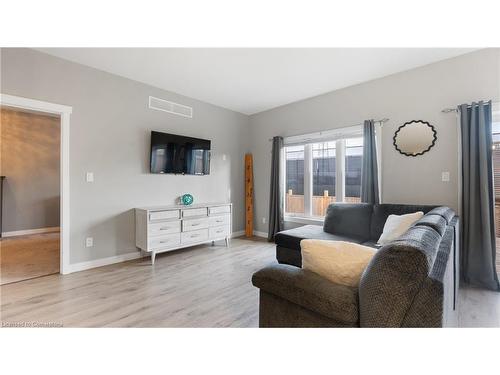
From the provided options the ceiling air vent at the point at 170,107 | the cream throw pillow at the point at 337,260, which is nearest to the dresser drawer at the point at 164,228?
the ceiling air vent at the point at 170,107

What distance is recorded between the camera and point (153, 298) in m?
2.31

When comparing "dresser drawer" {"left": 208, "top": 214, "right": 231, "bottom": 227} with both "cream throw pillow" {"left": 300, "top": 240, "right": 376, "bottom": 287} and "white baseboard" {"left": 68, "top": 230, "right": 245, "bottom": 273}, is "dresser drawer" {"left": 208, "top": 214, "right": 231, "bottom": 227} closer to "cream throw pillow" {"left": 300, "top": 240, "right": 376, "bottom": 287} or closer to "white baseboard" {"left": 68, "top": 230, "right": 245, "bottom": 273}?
"white baseboard" {"left": 68, "top": 230, "right": 245, "bottom": 273}

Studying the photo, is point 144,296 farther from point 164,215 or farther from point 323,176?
point 323,176

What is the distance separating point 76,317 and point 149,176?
2.16m

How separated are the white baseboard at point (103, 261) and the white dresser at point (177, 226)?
0.19 m

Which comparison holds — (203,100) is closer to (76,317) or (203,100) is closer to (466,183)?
(76,317)

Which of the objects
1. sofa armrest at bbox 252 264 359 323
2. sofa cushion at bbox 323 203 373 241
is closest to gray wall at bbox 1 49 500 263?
sofa cushion at bbox 323 203 373 241

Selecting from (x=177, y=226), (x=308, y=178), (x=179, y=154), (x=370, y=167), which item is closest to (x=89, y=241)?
(x=177, y=226)

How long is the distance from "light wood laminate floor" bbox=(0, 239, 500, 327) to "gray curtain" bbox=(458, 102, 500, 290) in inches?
9.1

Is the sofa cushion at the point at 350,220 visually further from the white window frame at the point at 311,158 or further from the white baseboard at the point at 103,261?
the white baseboard at the point at 103,261

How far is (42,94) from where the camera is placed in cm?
279
